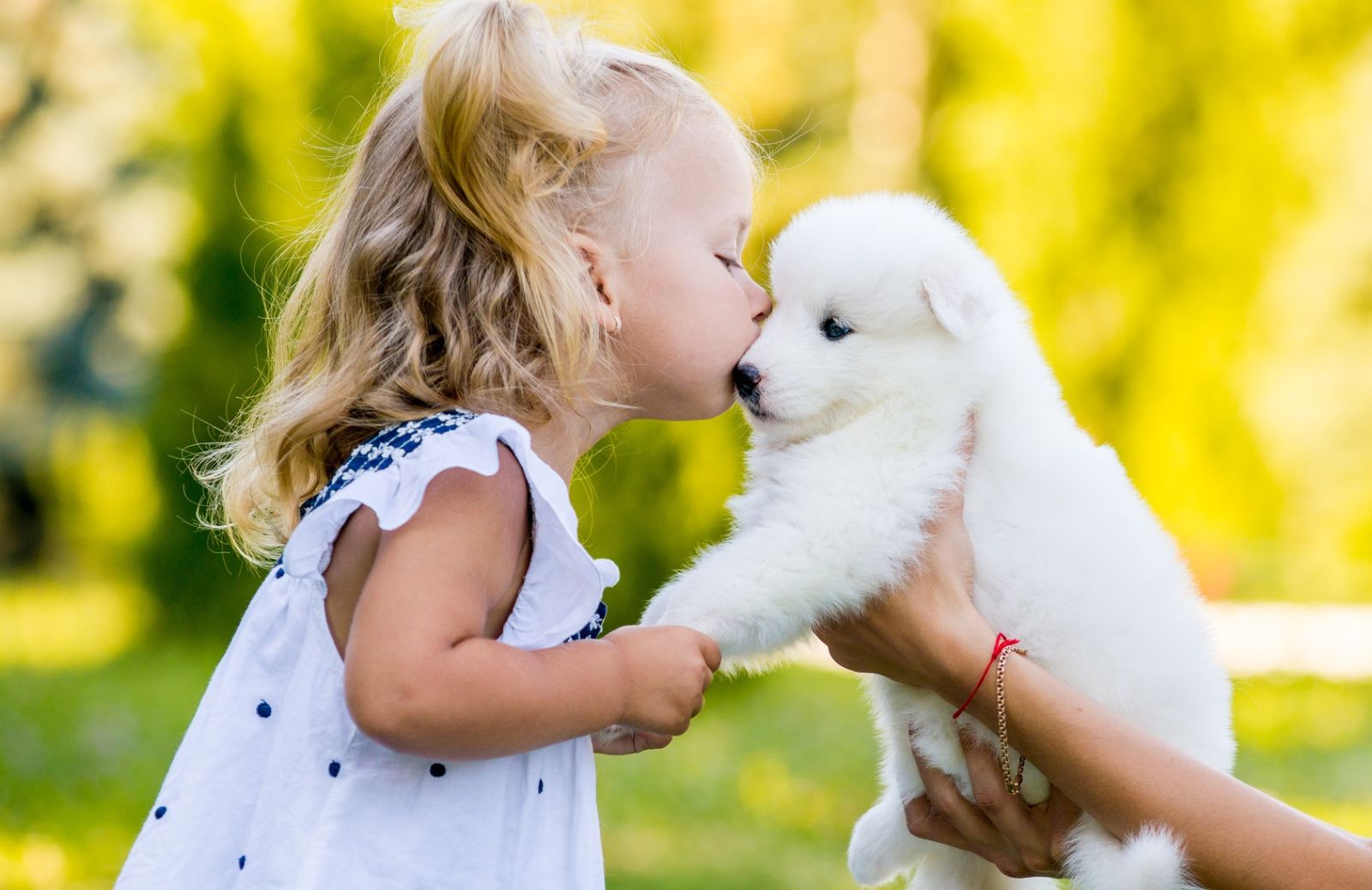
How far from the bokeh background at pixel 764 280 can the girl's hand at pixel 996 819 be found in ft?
8.35

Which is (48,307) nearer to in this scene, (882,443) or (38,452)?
(38,452)

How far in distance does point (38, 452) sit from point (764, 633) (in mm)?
11708

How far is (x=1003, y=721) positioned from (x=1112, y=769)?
0.56ft

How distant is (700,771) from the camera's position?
5898 millimetres

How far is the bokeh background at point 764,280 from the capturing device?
566 centimetres

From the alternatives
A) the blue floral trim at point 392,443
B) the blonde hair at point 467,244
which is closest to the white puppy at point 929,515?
the blonde hair at point 467,244

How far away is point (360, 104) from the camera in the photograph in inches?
263

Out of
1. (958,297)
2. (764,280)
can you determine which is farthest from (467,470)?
(764,280)

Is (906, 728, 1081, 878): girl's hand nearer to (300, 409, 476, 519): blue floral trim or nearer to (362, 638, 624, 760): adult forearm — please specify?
(362, 638, 624, 760): adult forearm

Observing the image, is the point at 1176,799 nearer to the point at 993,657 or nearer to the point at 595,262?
the point at 993,657

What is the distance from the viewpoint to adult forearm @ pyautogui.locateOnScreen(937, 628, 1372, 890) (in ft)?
6.02

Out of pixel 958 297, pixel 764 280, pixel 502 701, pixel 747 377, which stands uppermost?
pixel 764 280

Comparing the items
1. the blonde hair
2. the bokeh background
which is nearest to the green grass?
the bokeh background

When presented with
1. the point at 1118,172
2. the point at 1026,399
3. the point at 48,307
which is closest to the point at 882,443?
the point at 1026,399
